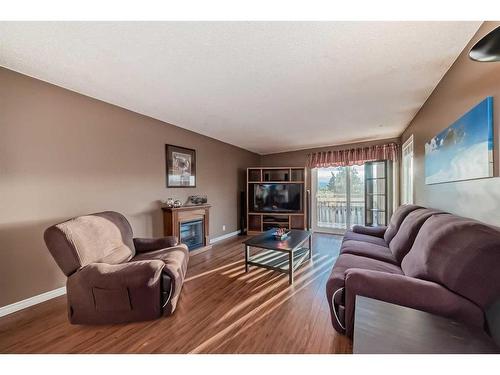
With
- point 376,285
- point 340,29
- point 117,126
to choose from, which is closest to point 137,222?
point 117,126

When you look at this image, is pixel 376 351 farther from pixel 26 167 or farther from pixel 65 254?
pixel 26 167

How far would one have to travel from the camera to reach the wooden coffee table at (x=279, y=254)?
2.72 meters

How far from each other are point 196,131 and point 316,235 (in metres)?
3.69

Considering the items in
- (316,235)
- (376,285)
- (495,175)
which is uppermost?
(495,175)

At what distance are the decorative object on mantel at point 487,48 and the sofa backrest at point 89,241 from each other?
2.94 meters

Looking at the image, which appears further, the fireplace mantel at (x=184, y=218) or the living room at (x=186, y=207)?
the fireplace mantel at (x=184, y=218)

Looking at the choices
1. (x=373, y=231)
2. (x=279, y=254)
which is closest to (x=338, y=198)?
(x=373, y=231)

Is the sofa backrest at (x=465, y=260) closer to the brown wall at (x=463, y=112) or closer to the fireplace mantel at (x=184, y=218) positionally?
the brown wall at (x=463, y=112)

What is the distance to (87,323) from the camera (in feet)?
6.03

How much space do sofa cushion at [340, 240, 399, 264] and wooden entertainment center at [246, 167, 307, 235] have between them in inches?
108

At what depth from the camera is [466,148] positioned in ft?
5.51

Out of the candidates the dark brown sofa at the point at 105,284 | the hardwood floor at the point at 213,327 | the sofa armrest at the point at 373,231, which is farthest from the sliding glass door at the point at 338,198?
the dark brown sofa at the point at 105,284

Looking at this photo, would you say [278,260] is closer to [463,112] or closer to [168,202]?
[168,202]

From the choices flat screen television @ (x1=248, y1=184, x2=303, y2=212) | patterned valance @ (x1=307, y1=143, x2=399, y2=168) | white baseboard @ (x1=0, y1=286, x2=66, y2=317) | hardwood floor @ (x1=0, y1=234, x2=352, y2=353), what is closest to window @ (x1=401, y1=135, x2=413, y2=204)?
patterned valance @ (x1=307, y1=143, x2=399, y2=168)
